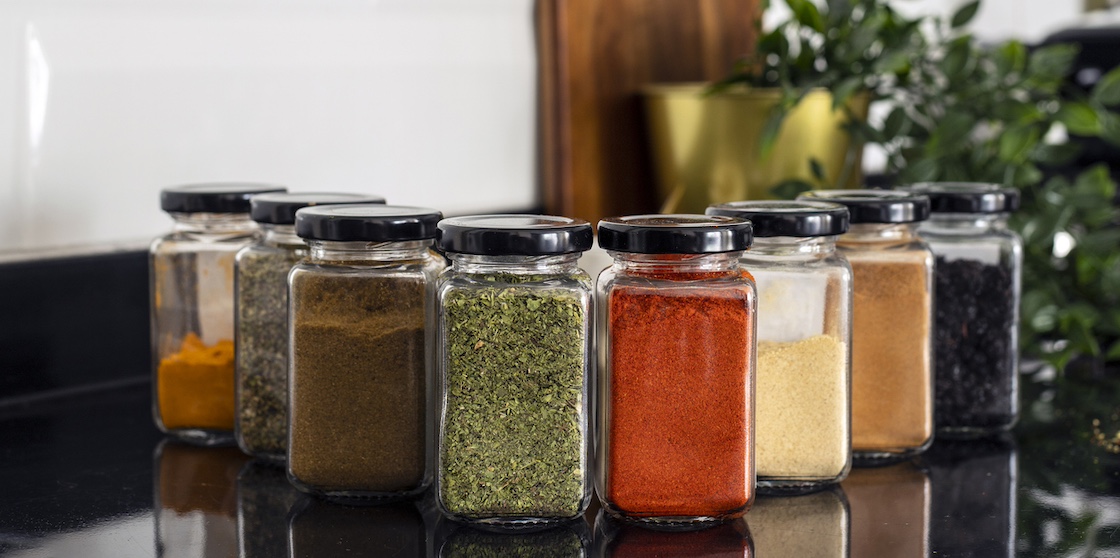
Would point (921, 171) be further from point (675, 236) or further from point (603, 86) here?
point (675, 236)

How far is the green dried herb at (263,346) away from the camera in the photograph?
0.90 m

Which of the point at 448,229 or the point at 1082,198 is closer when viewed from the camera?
the point at 448,229

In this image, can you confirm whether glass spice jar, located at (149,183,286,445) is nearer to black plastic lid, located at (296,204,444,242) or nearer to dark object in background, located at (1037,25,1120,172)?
black plastic lid, located at (296,204,444,242)

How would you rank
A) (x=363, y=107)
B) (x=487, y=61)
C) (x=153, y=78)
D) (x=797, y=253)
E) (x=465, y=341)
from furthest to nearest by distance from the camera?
(x=487, y=61), (x=363, y=107), (x=153, y=78), (x=797, y=253), (x=465, y=341)

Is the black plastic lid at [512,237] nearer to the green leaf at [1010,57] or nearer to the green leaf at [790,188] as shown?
the green leaf at [790,188]

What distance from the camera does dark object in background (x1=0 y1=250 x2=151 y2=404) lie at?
41.4 inches

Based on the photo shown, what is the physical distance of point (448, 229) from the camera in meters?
0.73

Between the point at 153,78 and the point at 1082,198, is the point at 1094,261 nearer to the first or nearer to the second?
the point at 1082,198

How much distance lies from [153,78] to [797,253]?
2.16 ft

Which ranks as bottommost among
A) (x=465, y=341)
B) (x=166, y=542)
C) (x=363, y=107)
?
(x=166, y=542)

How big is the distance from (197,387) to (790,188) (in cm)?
69

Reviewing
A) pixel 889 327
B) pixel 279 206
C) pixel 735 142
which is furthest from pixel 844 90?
pixel 279 206

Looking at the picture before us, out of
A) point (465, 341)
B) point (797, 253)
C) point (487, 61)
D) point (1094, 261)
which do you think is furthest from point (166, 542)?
point (1094, 261)

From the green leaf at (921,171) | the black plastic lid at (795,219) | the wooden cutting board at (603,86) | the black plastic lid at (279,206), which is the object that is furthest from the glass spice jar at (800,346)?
the wooden cutting board at (603,86)
